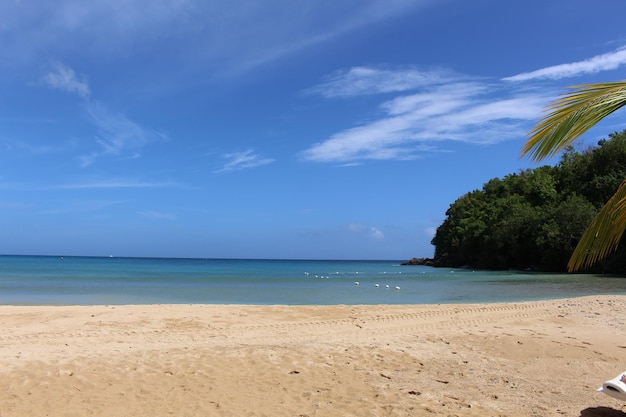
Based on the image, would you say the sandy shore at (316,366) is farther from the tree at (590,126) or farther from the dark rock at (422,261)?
the dark rock at (422,261)

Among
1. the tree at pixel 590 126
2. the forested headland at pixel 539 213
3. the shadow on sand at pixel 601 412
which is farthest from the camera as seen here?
the forested headland at pixel 539 213

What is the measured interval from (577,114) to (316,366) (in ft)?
16.8

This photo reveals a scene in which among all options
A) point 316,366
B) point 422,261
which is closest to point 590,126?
point 316,366

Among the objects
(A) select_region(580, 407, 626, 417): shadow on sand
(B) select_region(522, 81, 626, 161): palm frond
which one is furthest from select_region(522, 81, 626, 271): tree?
(A) select_region(580, 407, 626, 417): shadow on sand

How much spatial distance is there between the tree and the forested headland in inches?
1722

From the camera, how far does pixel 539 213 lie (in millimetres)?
52031

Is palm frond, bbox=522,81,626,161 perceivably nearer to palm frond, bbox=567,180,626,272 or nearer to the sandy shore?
palm frond, bbox=567,180,626,272

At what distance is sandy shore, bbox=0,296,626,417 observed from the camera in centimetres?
556

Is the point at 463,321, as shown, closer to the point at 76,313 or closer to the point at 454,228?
the point at 76,313

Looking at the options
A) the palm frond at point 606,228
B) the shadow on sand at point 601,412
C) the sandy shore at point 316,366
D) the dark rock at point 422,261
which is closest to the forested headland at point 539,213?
the dark rock at point 422,261

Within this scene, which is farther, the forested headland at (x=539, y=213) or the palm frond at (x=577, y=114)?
the forested headland at (x=539, y=213)

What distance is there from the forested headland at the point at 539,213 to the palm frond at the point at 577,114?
4384cm

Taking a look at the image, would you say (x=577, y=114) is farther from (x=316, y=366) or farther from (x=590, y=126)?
(x=316, y=366)

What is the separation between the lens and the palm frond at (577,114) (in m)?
3.43
